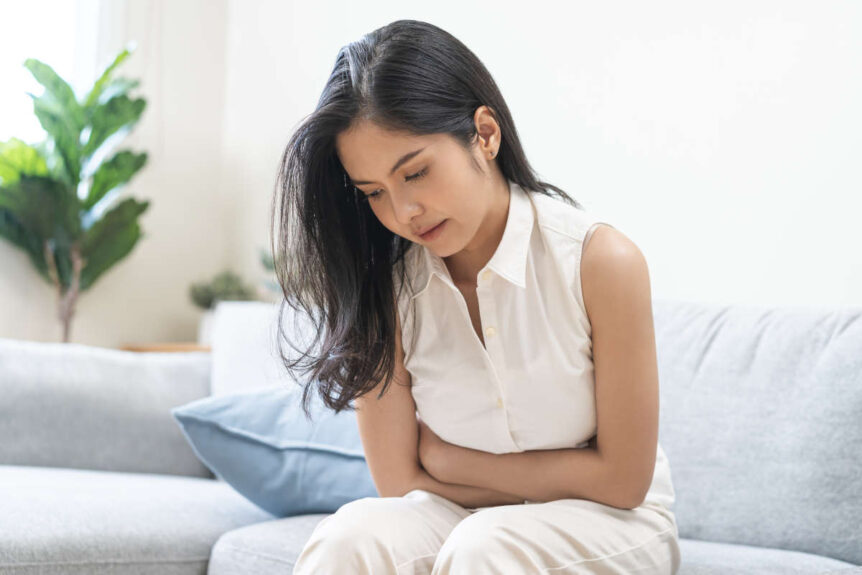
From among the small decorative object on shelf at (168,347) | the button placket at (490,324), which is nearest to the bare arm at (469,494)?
the button placket at (490,324)

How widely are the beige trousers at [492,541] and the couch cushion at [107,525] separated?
584mm

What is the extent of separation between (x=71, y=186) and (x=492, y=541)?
2.55 metres

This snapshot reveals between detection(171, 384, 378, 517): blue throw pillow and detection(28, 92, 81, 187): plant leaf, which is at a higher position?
detection(28, 92, 81, 187): plant leaf

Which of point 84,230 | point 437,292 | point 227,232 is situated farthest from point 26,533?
point 227,232

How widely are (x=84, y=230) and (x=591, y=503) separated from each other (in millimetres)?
2482

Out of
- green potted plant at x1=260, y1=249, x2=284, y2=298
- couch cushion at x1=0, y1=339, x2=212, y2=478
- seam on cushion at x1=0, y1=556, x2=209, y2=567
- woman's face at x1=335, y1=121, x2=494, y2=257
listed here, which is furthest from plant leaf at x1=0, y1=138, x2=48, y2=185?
woman's face at x1=335, y1=121, x2=494, y2=257

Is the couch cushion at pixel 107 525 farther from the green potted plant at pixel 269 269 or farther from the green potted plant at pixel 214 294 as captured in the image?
the green potted plant at pixel 214 294

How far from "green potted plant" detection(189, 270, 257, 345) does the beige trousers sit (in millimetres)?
2292

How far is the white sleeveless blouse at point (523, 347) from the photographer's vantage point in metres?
1.18

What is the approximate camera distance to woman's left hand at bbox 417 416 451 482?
125 cm

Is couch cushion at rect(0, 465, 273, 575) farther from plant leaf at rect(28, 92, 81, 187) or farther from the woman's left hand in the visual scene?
plant leaf at rect(28, 92, 81, 187)

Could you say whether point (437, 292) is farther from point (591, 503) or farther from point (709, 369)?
point (709, 369)

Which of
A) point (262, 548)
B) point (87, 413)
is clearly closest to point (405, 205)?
point (262, 548)

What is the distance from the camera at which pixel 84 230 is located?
10.3ft
